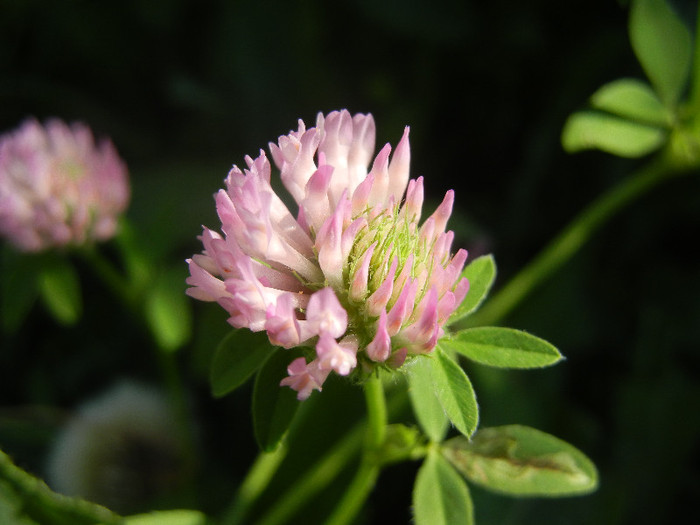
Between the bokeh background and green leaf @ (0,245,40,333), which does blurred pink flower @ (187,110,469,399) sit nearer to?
the bokeh background

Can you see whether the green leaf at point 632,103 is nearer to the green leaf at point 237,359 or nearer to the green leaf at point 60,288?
the green leaf at point 237,359

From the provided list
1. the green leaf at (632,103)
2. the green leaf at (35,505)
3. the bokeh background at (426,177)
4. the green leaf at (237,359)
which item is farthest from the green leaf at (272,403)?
the green leaf at (632,103)

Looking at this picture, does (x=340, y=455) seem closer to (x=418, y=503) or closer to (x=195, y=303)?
(x=418, y=503)

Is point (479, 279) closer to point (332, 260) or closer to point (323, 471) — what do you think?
point (332, 260)

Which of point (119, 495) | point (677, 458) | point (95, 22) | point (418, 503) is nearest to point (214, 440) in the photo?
point (119, 495)

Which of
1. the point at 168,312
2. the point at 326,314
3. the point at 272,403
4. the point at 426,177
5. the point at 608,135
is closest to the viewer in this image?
the point at 326,314

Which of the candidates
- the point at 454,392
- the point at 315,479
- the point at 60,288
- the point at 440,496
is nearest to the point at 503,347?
the point at 454,392
